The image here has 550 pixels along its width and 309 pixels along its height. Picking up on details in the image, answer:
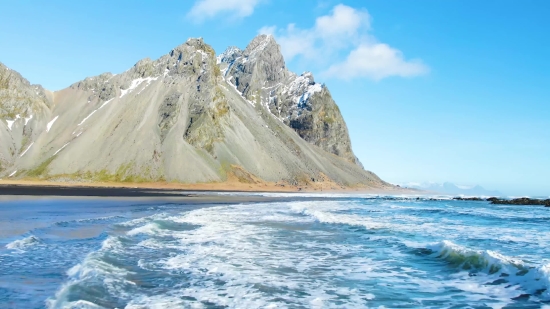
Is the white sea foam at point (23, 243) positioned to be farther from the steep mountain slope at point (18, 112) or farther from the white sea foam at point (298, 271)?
the steep mountain slope at point (18, 112)

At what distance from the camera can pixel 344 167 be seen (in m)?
179

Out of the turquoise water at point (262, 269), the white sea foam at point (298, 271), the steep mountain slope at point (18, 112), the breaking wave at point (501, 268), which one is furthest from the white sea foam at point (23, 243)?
the steep mountain slope at point (18, 112)

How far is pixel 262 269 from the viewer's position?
56.6ft

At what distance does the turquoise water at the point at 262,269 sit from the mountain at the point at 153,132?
92.2 meters

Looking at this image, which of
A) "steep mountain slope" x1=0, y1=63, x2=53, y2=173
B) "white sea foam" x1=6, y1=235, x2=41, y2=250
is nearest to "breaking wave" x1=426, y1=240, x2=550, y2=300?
"white sea foam" x1=6, y1=235, x2=41, y2=250

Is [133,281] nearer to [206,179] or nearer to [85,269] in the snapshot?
[85,269]

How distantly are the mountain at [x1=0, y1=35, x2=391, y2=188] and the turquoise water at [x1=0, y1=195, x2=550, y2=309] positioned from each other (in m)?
92.2

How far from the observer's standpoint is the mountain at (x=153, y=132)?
117625 millimetres

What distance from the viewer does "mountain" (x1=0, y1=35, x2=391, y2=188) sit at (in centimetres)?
11762

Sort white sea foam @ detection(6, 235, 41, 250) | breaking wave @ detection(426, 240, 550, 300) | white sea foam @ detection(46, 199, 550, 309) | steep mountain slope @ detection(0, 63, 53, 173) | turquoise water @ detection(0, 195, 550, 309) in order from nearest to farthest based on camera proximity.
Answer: turquoise water @ detection(0, 195, 550, 309) → white sea foam @ detection(46, 199, 550, 309) → breaking wave @ detection(426, 240, 550, 300) → white sea foam @ detection(6, 235, 41, 250) → steep mountain slope @ detection(0, 63, 53, 173)

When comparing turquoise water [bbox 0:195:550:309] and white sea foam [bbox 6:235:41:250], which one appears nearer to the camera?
turquoise water [bbox 0:195:550:309]

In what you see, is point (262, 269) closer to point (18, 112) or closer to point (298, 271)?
point (298, 271)

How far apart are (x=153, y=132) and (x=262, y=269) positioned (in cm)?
11679

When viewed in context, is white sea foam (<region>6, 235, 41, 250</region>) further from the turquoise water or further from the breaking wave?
the breaking wave
